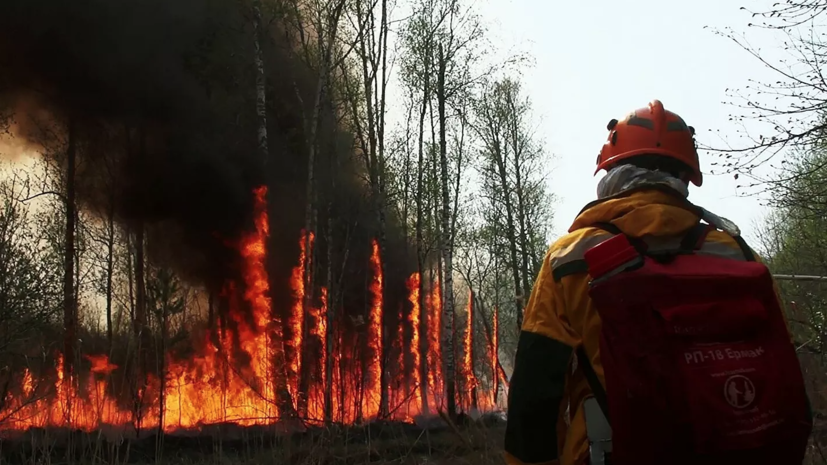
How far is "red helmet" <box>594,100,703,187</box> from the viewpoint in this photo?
2102mm

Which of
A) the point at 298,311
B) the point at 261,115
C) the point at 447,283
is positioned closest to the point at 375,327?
the point at 447,283

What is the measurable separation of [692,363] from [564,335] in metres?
0.33

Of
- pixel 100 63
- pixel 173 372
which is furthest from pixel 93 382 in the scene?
pixel 100 63

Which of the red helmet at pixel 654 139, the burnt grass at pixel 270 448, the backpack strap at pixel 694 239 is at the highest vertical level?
the red helmet at pixel 654 139

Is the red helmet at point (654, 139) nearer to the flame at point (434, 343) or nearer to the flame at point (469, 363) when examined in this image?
the flame at point (469, 363)

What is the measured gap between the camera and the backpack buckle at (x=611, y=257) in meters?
1.69

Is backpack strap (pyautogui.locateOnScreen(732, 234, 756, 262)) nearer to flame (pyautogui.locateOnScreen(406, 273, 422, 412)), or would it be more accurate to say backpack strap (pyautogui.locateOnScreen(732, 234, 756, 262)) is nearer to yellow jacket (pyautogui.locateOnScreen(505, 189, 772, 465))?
yellow jacket (pyautogui.locateOnScreen(505, 189, 772, 465))

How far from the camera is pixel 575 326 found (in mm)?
1803

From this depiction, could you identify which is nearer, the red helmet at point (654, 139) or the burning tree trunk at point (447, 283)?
the red helmet at point (654, 139)

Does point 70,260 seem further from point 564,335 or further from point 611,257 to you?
point 611,257

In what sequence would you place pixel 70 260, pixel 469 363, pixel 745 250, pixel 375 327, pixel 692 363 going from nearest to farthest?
pixel 692 363, pixel 745 250, pixel 70 260, pixel 375 327, pixel 469 363

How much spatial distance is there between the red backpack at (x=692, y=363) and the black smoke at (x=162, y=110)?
42.4 feet

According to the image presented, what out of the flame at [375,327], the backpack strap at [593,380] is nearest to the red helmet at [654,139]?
the backpack strap at [593,380]

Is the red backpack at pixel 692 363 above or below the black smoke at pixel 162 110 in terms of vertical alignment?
below
